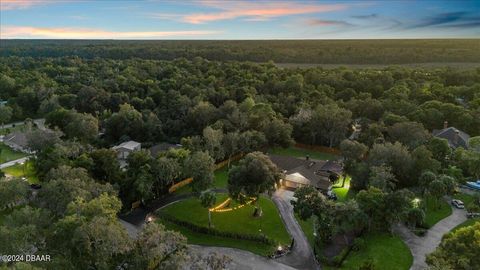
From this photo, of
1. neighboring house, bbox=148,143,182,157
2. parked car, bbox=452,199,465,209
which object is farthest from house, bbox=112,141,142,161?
parked car, bbox=452,199,465,209

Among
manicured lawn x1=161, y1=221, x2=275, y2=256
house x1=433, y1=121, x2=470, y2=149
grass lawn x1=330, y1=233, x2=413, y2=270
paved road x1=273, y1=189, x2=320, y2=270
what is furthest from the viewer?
house x1=433, y1=121, x2=470, y2=149

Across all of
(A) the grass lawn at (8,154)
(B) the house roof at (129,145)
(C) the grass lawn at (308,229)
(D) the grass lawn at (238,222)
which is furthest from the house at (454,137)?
(A) the grass lawn at (8,154)

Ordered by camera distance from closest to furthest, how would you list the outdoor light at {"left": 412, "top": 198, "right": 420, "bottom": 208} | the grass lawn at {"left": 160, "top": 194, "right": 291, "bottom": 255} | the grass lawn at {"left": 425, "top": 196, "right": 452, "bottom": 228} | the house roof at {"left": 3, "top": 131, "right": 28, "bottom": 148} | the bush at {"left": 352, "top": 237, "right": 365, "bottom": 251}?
the bush at {"left": 352, "top": 237, "right": 365, "bottom": 251} → the grass lawn at {"left": 160, "top": 194, "right": 291, "bottom": 255} → the outdoor light at {"left": 412, "top": 198, "right": 420, "bottom": 208} → the grass lawn at {"left": 425, "top": 196, "right": 452, "bottom": 228} → the house roof at {"left": 3, "top": 131, "right": 28, "bottom": 148}

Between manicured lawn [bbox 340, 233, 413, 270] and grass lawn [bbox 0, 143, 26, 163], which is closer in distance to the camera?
manicured lawn [bbox 340, 233, 413, 270]

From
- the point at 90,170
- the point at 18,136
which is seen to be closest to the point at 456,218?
the point at 90,170

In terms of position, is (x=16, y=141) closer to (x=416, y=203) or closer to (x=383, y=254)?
(x=383, y=254)

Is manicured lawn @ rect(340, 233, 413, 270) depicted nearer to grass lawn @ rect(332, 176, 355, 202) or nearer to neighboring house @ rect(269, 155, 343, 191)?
grass lawn @ rect(332, 176, 355, 202)
